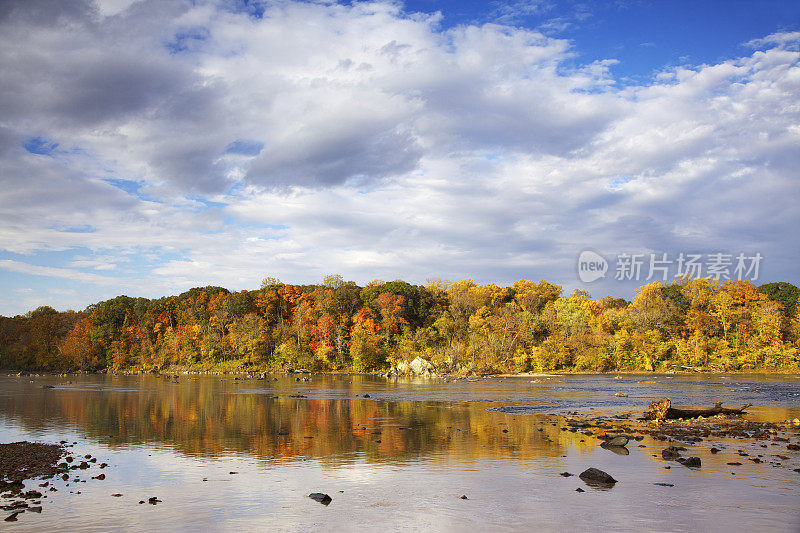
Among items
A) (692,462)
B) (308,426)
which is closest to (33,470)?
(308,426)

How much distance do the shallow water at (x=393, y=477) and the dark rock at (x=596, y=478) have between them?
1.51 ft

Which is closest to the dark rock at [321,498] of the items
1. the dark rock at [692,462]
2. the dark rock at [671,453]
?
the dark rock at [692,462]

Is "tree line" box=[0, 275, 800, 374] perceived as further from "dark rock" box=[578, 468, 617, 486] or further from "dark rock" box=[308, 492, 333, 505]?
"dark rock" box=[308, 492, 333, 505]

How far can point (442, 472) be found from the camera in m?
Answer: 17.4

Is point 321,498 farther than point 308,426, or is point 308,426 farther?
point 308,426

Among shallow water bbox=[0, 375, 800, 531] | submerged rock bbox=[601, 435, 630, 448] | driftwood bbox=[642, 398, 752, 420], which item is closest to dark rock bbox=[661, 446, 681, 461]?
shallow water bbox=[0, 375, 800, 531]

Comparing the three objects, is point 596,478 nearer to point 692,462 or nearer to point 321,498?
point 692,462

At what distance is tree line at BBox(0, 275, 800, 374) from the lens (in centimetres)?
9306

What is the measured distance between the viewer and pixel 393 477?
1680 centimetres

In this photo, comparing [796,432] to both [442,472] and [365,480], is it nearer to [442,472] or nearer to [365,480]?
[442,472]

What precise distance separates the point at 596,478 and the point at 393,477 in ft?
20.0

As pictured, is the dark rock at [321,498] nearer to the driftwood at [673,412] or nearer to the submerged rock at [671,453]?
the submerged rock at [671,453]

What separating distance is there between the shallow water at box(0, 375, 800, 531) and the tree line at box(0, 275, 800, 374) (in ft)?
214

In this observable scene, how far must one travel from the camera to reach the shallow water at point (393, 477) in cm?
1248
